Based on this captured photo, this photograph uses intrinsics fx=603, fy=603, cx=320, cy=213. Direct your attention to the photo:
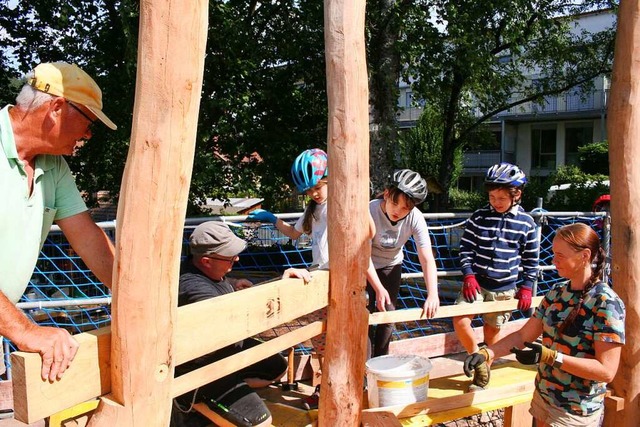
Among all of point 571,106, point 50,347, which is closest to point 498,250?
point 50,347

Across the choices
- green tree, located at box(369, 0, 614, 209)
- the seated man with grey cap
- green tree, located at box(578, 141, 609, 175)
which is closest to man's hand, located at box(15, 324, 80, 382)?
the seated man with grey cap

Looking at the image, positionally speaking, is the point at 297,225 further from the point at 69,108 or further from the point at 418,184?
the point at 69,108

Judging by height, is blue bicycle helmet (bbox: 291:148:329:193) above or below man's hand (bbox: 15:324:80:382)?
above

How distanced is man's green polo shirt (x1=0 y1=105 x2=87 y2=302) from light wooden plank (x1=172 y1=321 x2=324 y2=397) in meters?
0.63

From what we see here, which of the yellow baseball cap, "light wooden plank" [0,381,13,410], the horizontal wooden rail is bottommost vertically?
"light wooden plank" [0,381,13,410]

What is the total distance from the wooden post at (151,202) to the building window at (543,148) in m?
33.8

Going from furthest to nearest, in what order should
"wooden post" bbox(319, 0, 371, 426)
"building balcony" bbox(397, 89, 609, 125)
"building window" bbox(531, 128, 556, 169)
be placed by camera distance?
"building window" bbox(531, 128, 556, 169), "building balcony" bbox(397, 89, 609, 125), "wooden post" bbox(319, 0, 371, 426)

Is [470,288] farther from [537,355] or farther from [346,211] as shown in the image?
[346,211]

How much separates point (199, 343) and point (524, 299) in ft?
9.03

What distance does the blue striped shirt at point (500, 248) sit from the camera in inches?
168

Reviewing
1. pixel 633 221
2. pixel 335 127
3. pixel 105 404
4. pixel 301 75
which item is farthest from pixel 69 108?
pixel 301 75

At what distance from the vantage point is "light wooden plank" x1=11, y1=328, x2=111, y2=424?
63.1 inches

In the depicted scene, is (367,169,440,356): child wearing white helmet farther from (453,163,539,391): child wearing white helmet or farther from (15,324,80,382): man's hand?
(15,324,80,382): man's hand

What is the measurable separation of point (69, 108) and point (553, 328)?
239 centimetres
